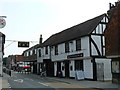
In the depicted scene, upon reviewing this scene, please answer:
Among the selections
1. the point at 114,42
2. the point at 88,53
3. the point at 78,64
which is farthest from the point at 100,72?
the point at 114,42

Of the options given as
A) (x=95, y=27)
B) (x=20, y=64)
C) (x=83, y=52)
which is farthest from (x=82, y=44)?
(x=20, y=64)

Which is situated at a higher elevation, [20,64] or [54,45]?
[54,45]

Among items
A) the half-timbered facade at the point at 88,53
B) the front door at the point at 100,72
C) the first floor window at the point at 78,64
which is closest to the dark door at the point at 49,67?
the half-timbered facade at the point at 88,53

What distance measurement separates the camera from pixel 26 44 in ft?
114

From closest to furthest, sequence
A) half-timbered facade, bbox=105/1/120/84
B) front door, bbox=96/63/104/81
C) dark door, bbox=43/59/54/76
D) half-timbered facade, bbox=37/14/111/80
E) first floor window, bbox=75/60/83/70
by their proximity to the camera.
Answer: half-timbered facade, bbox=105/1/120/84, front door, bbox=96/63/104/81, half-timbered facade, bbox=37/14/111/80, first floor window, bbox=75/60/83/70, dark door, bbox=43/59/54/76

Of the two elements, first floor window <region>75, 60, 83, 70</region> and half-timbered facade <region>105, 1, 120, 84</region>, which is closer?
half-timbered facade <region>105, 1, 120, 84</region>

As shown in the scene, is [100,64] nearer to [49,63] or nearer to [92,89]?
[92,89]

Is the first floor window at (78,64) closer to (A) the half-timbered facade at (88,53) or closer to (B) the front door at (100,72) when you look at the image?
(A) the half-timbered facade at (88,53)

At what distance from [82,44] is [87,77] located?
452cm

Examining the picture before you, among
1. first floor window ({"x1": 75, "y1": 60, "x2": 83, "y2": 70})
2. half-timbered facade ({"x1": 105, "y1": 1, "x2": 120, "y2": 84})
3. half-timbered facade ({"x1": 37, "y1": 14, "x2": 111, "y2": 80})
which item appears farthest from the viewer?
first floor window ({"x1": 75, "y1": 60, "x2": 83, "y2": 70})

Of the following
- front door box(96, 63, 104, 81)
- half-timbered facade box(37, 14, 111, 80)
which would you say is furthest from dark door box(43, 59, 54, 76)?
front door box(96, 63, 104, 81)

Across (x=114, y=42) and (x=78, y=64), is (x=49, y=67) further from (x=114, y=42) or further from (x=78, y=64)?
(x=114, y=42)

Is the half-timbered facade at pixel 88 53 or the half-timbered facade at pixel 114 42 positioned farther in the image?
the half-timbered facade at pixel 88 53

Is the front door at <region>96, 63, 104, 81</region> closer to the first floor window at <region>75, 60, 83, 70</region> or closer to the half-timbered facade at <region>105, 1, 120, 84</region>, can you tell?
the first floor window at <region>75, 60, 83, 70</region>
